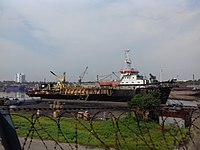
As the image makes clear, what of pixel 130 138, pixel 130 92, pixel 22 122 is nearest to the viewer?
pixel 130 138

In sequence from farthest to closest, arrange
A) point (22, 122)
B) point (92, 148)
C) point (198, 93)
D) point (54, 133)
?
1. point (198, 93)
2. point (22, 122)
3. point (54, 133)
4. point (92, 148)

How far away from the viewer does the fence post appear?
9.03 ft

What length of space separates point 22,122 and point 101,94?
3318cm

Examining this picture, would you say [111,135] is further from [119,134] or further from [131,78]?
[131,78]

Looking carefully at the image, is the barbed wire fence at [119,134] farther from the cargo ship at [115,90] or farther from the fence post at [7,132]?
the cargo ship at [115,90]

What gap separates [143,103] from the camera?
65.9 ft

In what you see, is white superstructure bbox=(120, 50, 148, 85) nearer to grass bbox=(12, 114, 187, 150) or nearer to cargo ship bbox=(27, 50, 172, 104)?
cargo ship bbox=(27, 50, 172, 104)

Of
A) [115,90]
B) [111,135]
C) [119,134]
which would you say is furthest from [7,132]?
[115,90]

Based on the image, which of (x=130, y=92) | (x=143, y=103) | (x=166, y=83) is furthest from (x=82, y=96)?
(x=143, y=103)

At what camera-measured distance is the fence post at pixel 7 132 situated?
275 cm

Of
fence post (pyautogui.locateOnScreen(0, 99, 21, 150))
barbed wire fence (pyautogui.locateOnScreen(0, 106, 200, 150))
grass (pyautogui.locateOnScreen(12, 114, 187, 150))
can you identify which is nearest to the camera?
fence post (pyautogui.locateOnScreen(0, 99, 21, 150))

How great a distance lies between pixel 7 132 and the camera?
9.17 ft

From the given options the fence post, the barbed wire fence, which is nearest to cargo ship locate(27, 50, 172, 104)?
the barbed wire fence

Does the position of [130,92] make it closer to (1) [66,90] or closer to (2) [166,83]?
(2) [166,83]
